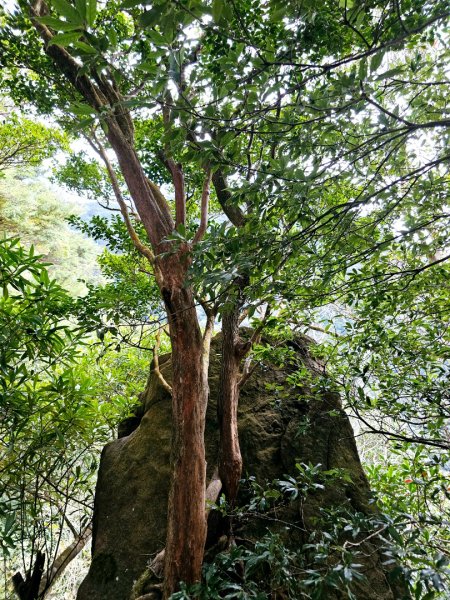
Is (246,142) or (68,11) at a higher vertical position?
(246,142)

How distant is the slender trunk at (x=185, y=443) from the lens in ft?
6.00

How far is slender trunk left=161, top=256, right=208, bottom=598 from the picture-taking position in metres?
1.83

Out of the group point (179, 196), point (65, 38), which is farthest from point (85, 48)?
point (179, 196)

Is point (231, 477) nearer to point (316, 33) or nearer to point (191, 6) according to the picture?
point (191, 6)

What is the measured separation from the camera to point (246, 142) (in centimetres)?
221

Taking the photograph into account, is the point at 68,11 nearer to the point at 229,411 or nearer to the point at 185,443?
the point at 185,443

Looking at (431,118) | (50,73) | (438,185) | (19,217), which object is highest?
(19,217)

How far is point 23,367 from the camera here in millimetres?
2271

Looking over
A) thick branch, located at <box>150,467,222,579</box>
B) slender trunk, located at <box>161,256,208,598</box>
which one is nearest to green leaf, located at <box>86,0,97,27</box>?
slender trunk, located at <box>161,256,208,598</box>

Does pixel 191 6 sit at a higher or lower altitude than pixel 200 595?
higher

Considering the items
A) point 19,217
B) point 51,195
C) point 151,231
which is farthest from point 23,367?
point 51,195

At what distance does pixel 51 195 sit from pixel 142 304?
12044 millimetres

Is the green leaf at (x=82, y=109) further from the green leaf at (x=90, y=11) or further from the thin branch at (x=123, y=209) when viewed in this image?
the thin branch at (x=123, y=209)

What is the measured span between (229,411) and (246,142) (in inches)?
74.5
